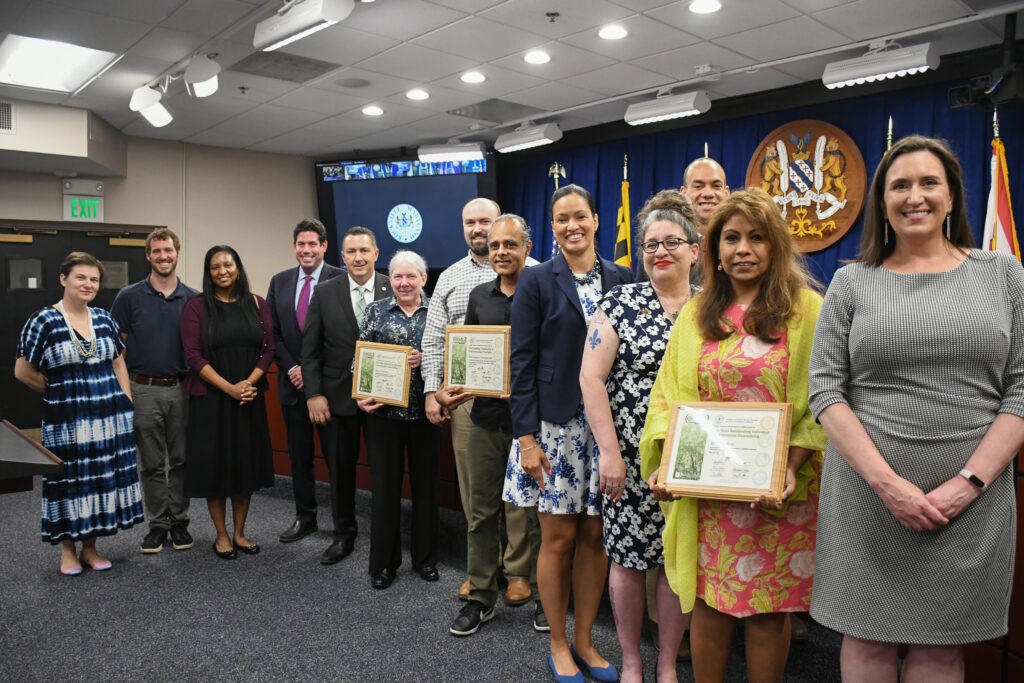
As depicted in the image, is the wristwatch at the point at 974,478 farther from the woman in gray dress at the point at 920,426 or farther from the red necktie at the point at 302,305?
the red necktie at the point at 302,305

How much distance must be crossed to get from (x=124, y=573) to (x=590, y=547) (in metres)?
2.28

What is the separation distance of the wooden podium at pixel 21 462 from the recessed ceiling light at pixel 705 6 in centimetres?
380

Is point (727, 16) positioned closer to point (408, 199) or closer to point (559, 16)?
point (559, 16)

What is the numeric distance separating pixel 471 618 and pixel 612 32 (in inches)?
139

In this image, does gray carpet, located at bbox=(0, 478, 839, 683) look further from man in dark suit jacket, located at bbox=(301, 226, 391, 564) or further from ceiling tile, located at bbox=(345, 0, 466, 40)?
ceiling tile, located at bbox=(345, 0, 466, 40)

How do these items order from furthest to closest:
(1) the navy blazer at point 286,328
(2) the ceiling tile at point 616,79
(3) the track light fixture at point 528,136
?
1. (3) the track light fixture at point 528,136
2. (2) the ceiling tile at point 616,79
3. (1) the navy blazer at point 286,328

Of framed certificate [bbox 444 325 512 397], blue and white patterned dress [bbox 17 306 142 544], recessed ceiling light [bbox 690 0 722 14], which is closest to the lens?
framed certificate [bbox 444 325 512 397]

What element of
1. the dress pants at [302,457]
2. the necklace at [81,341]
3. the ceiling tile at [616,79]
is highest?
the ceiling tile at [616,79]

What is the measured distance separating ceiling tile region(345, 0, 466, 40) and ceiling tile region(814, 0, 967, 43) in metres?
2.13

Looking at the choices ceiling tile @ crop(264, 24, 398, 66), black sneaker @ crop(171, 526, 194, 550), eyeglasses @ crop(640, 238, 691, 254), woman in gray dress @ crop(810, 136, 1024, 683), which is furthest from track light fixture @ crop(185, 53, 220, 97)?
woman in gray dress @ crop(810, 136, 1024, 683)

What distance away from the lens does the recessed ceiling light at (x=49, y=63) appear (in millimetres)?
5098

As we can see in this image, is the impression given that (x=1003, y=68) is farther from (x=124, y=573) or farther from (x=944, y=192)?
(x=124, y=573)

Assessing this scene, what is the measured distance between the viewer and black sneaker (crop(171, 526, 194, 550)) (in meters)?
3.71

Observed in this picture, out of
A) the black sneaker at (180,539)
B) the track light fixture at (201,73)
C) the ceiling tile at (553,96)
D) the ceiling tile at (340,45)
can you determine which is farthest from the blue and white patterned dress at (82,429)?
the ceiling tile at (553,96)
